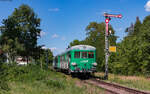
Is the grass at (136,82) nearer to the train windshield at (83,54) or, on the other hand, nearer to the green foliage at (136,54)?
the train windshield at (83,54)

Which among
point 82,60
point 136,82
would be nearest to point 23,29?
point 82,60

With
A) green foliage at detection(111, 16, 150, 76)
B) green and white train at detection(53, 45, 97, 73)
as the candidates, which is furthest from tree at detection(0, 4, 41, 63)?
green and white train at detection(53, 45, 97, 73)

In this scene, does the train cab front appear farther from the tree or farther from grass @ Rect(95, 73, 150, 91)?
the tree

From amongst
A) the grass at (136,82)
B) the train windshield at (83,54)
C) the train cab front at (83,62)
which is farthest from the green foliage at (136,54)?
the train windshield at (83,54)

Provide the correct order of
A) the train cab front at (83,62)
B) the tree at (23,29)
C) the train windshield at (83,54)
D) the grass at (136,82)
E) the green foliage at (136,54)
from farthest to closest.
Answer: the tree at (23,29), the green foliage at (136,54), the train windshield at (83,54), the train cab front at (83,62), the grass at (136,82)

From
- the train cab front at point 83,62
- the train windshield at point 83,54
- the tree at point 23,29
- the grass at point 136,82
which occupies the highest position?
the tree at point 23,29

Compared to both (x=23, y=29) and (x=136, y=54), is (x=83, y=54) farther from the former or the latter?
(x=23, y=29)

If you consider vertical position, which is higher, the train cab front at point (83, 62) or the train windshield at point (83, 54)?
the train windshield at point (83, 54)

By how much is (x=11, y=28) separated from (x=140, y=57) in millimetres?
23448

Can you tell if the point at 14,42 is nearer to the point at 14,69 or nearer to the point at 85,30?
the point at 14,69

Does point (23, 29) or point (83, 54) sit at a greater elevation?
point (23, 29)

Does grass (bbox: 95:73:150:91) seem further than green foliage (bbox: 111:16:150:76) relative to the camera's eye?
No

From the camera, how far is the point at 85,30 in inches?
2645

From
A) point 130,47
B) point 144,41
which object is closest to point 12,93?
point 144,41
